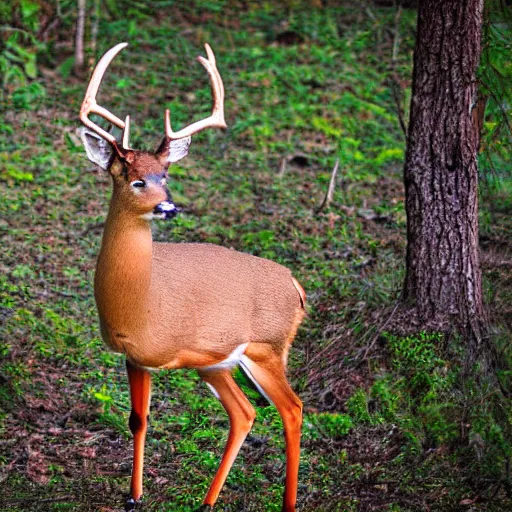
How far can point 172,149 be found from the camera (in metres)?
4.61

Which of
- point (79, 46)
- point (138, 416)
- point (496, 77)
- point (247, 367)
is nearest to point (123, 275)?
point (247, 367)

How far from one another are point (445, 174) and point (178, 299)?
8.28ft

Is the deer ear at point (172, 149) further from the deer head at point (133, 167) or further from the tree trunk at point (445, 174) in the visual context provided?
the tree trunk at point (445, 174)

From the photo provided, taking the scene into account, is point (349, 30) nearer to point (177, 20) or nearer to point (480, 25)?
point (177, 20)

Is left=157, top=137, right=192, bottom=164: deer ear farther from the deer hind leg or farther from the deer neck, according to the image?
the deer hind leg

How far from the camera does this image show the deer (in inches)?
177

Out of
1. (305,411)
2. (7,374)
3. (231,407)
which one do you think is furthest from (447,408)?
(7,374)

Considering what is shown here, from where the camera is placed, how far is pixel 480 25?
21.0ft

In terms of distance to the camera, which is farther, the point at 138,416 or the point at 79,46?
the point at 79,46

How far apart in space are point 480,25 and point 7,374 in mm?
3902

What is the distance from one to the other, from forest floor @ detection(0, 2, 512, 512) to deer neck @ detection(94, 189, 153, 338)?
129 cm

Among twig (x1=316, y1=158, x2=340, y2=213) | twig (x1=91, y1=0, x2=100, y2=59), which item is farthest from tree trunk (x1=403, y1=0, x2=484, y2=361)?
twig (x1=91, y1=0, x2=100, y2=59)

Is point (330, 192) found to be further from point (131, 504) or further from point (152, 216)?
point (152, 216)

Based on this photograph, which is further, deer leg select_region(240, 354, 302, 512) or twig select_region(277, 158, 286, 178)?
twig select_region(277, 158, 286, 178)
